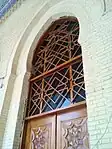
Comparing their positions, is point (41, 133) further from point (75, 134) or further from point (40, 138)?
point (75, 134)

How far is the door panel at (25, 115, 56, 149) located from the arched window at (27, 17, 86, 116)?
0.17 metres

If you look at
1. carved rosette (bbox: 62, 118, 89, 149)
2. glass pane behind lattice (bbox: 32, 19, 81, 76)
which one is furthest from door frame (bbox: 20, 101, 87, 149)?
glass pane behind lattice (bbox: 32, 19, 81, 76)

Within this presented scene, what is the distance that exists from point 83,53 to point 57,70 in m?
0.71

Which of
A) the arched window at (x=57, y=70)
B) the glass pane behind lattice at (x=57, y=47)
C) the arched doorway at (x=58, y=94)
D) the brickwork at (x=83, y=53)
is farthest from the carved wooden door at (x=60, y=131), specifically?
the glass pane behind lattice at (x=57, y=47)

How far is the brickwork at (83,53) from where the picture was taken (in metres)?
2.04

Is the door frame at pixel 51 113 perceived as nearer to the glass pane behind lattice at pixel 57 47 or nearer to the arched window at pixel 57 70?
the arched window at pixel 57 70

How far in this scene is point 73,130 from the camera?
7.86 feet

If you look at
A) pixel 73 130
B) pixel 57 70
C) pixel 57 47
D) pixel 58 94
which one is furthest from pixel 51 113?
pixel 57 47

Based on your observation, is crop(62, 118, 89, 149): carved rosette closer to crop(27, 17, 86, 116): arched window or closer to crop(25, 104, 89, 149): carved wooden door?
crop(25, 104, 89, 149): carved wooden door

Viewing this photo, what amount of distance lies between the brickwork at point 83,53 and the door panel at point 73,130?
26cm

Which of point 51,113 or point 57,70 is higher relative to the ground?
point 57,70

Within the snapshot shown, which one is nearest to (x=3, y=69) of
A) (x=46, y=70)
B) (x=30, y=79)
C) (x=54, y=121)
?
(x=30, y=79)

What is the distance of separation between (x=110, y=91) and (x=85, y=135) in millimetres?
624

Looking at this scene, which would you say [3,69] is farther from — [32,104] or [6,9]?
[6,9]
